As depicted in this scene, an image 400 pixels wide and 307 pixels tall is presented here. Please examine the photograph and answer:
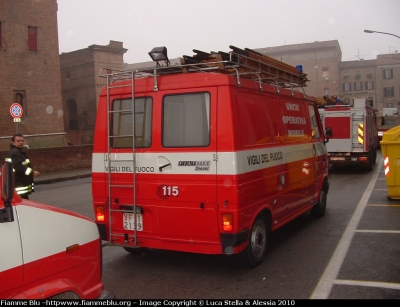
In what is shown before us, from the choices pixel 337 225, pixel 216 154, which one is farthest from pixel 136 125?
pixel 337 225

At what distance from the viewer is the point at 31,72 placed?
103 ft

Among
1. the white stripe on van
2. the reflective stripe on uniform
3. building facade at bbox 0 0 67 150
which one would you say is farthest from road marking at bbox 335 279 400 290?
building facade at bbox 0 0 67 150

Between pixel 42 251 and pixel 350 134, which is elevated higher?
pixel 350 134

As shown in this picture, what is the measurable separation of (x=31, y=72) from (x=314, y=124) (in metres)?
27.6

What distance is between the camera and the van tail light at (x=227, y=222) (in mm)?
5008

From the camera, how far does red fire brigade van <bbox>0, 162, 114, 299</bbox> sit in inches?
112

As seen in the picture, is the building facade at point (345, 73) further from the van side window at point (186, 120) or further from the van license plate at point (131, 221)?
the van license plate at point (131, 221)

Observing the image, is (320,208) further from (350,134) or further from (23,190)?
(350,134)

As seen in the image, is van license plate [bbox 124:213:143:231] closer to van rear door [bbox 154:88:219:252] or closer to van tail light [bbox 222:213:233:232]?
van rear door [bbox 154:88:219:252]

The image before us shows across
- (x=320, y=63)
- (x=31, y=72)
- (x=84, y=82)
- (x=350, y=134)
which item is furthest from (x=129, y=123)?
(x=320, y=63)

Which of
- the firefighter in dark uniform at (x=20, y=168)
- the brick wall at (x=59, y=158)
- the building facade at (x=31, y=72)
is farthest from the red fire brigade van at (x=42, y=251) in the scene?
the building facade at (x=31, y=72)

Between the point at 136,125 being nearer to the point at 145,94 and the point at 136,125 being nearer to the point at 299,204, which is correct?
the point at 145,94

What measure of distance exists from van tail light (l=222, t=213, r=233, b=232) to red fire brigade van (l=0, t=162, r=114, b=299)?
5.94ft

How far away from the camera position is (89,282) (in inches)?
141
